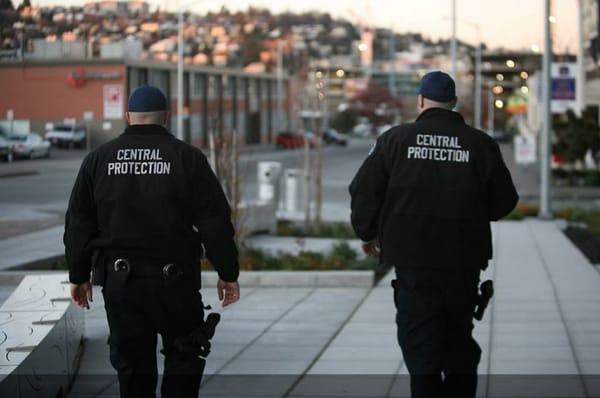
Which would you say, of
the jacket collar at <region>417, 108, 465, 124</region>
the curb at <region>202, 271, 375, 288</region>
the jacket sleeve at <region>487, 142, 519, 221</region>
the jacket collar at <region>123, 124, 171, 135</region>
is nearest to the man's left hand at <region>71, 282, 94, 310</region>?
the jacket collar at <region>123, 124, 171, 135</region>

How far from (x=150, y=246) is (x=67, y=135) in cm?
817

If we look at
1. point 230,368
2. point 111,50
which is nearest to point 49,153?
point 111,50

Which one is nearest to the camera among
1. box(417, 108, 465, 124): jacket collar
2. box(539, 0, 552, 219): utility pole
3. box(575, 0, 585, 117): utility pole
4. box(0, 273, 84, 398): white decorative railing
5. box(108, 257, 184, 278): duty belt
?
box(108, 257, 184, 278): duty belt

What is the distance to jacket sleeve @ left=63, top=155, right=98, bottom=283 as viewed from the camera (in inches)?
251

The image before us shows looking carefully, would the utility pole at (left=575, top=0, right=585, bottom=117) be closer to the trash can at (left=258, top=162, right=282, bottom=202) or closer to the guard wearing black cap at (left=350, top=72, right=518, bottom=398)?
the trash can at (left=258, top=162, right=282, bottom=202)

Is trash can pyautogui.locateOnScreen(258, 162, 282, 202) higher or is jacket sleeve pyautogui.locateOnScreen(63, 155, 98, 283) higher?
jacket sleeve pyautogui.locateOnScreen(63, 155, 98, 283)

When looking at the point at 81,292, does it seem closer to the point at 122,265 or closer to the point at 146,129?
the point at 122,265

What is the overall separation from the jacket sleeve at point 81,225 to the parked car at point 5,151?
7454 mm

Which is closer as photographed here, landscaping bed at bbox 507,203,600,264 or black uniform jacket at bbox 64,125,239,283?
black uniform jacket at bbox 64,125,239,283

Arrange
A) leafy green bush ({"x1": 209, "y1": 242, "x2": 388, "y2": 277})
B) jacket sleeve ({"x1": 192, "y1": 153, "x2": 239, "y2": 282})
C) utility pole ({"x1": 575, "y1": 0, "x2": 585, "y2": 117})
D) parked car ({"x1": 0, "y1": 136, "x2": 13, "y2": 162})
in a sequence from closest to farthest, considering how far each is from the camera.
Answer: jacket sleeve ({"x1": 192, "y1": 153, "x2": 239, "y2": 282}), parked car ({"x1": 0, "y1": 136, "x2": 13, "y2": 162}), leafy green bush ({"x1": 209, "y1": 242, "x2": 388, "y2": 277}), utility pole ({"x1": 575, "y1": 0, "x2": 585, "y2": 117})

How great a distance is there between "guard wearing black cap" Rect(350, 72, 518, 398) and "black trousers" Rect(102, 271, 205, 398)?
1.02 meters

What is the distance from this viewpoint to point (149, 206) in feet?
20.6

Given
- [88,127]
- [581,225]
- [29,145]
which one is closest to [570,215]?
[581,225]

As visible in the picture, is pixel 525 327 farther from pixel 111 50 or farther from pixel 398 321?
pixel 111 50
